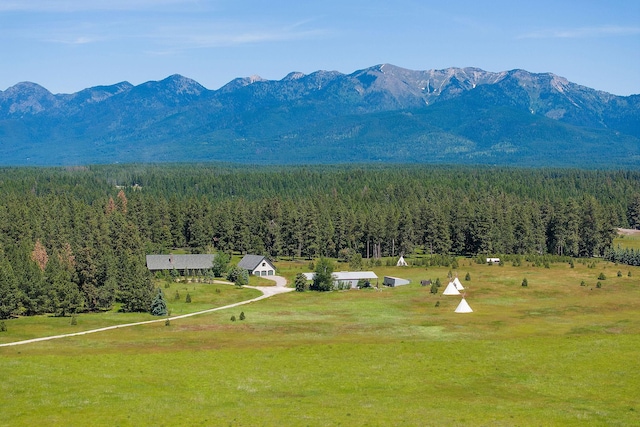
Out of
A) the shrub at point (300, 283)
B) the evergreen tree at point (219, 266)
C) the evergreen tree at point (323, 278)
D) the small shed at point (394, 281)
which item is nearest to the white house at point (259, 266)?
the evergreen tree at point (219, 266)

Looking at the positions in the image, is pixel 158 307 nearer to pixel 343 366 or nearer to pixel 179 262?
pixel 343 366

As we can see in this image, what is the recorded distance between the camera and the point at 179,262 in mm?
144125

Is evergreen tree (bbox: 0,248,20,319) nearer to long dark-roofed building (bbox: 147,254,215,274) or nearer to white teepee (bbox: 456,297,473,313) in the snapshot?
long dark-roofed building (bbox: 147,254,215,274)

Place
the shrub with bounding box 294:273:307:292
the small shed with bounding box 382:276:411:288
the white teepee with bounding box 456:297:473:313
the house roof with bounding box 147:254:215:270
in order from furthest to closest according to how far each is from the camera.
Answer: the house roof with bounding box 147:254:215:270 → the small shed with bounding box 382:276:411:288 → the shrub with bounding box 294:273:307:292 → the white teepee with bounding box 456:297:473:313

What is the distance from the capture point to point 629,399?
202 ft

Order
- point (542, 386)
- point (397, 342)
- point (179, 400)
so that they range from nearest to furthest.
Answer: point (179, 400) → point (542, 386) → point (397, 342)

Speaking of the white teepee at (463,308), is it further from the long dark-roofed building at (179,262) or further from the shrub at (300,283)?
the long dark-roofed building at (179,262)

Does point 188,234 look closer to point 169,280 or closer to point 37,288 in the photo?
point 169,280

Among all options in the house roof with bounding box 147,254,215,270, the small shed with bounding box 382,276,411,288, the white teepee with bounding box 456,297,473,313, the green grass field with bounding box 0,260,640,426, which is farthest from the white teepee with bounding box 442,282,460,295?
the house roof with bounding box 147,254,215,270

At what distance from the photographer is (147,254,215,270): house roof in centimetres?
14225

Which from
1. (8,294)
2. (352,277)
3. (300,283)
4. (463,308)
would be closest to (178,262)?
(300,283)

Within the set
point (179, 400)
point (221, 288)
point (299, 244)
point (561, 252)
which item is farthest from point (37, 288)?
point (561, 252)

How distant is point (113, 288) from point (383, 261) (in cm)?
7053

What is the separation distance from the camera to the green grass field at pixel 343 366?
57.6 metres
